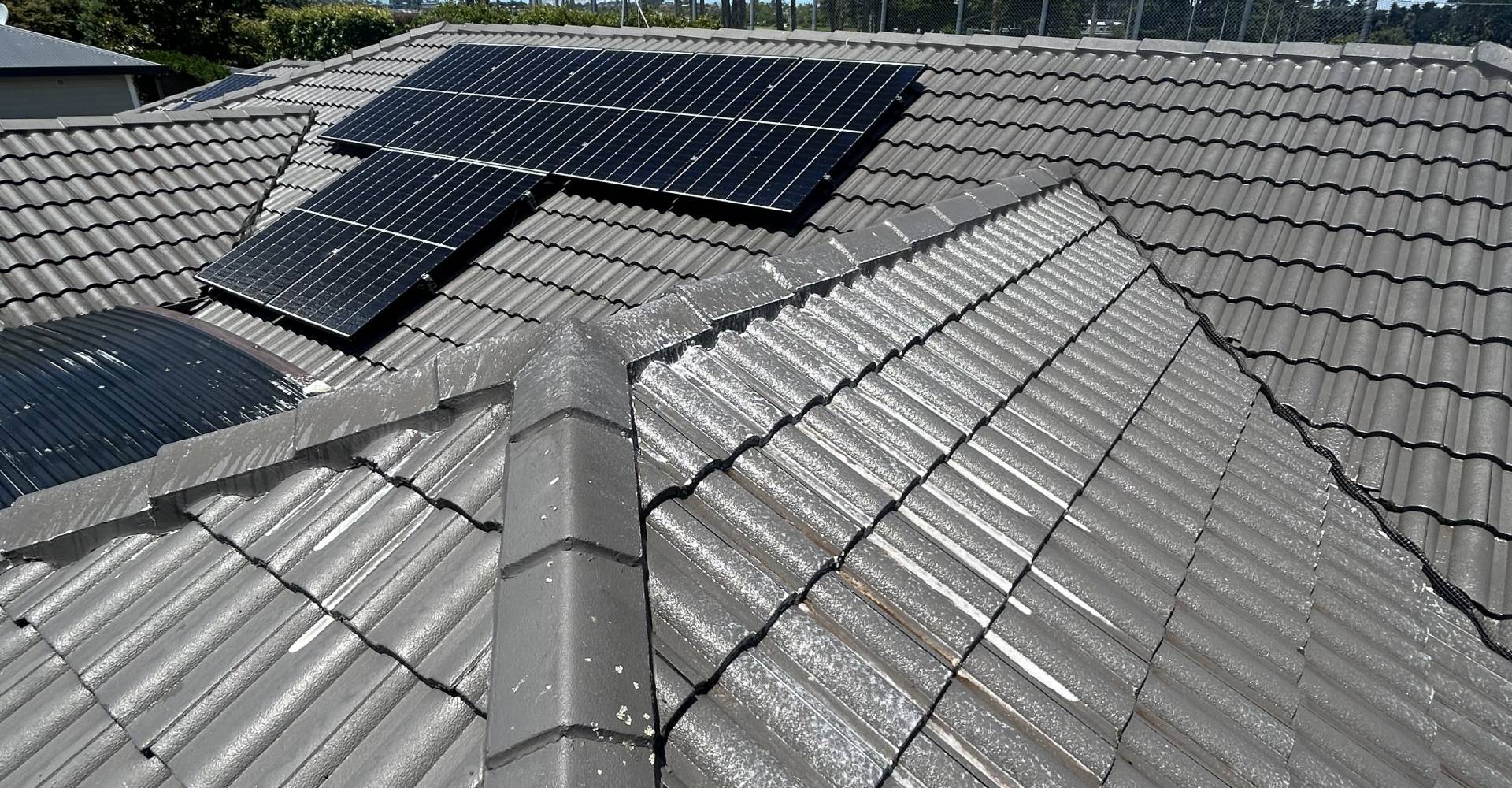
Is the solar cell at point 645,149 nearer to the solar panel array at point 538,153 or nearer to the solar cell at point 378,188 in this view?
the solar panel array at point 538,153

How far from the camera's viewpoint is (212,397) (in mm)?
5066

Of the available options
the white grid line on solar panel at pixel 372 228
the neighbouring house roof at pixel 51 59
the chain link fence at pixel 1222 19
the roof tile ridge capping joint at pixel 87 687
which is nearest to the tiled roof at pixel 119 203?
the white grid line on solar panel at pixel 372 228

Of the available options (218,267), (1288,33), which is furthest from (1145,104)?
(1288,33)

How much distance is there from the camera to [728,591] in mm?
2158

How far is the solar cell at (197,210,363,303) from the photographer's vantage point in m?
6.82

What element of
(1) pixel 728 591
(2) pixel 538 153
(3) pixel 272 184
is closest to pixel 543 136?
(2) pixel 538 153

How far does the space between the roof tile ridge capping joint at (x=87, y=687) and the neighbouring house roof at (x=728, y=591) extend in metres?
0.02

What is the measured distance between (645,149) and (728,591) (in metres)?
5.98

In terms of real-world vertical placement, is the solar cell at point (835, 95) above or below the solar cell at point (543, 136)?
above

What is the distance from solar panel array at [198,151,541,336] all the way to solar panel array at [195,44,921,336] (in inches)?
0.6

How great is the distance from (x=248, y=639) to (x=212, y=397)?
11.6 feet

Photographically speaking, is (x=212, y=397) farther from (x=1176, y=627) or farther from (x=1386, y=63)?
(x=1386, y=63)

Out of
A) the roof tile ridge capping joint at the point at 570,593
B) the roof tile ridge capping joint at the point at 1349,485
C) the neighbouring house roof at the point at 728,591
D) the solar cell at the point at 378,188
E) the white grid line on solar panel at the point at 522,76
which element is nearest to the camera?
the roof tile ridge capping joint at the point at 570,593

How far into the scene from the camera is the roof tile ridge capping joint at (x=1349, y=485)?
11.6ft
